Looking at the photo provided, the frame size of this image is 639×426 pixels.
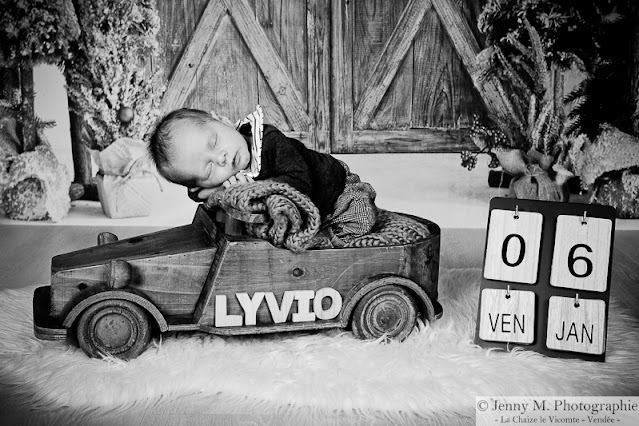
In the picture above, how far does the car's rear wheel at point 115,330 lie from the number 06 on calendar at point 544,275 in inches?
29.9

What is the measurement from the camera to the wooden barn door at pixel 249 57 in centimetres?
244

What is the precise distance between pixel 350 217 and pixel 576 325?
22.4 inches

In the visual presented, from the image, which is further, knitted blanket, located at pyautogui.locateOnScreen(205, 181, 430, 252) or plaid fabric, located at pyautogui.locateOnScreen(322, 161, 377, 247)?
plaid fabric, located at pyautogui.locateOnScreen(322, 161, 377, 247)

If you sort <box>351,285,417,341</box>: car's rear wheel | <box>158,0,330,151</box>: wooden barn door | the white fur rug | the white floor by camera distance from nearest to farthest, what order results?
the white fur rug < <box>351,285,417,341</box>: car's rear wheel < <box>158,0,330,151</box>: wooden barn door < the white floor

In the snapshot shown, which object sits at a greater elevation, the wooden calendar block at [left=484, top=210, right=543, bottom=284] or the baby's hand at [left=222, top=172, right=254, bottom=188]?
the baby's hand at [left=222, top=172, right=254, bottom=188]

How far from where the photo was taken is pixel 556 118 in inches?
105

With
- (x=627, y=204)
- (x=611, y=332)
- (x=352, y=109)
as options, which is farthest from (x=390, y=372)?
(x=627, y=204)

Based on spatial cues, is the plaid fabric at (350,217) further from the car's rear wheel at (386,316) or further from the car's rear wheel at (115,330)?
the car's rear wheel at (115,330)

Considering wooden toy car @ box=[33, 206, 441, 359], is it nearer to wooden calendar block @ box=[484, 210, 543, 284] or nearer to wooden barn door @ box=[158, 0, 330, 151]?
wooden calendar block @ box=[484, 210, 543, 284]

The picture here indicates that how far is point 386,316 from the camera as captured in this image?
1.84 m

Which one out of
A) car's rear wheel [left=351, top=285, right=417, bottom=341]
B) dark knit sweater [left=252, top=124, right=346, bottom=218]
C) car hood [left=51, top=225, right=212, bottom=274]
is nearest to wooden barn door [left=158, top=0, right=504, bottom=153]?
dark knit sweater [left=252, top=124, right=346, bottom=218]

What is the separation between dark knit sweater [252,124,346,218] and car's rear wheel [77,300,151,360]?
0.43 meters

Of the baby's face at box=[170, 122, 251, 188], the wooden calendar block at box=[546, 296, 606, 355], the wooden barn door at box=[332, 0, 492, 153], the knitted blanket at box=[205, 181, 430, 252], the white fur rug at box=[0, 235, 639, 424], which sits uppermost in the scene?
the wooden barn door at box=[332, 0, 492, 153]

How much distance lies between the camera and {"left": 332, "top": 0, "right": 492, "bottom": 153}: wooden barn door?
2484 mm
